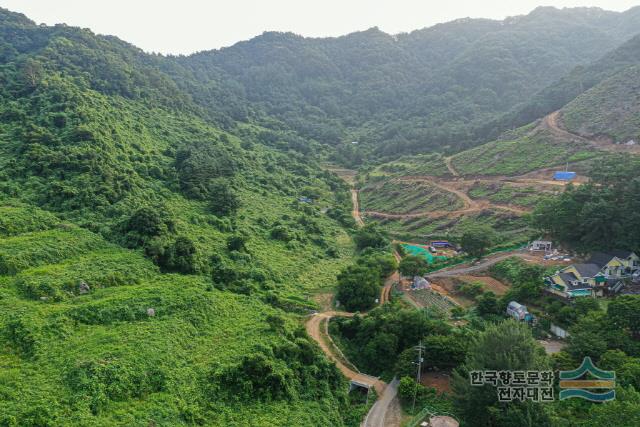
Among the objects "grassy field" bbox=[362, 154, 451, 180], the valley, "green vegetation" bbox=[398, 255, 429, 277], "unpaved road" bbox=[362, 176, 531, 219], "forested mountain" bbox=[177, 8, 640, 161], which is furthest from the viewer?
"forested mountain" bbox=[177, 8, 640, 161]

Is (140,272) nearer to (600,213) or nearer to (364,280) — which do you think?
(364,280)

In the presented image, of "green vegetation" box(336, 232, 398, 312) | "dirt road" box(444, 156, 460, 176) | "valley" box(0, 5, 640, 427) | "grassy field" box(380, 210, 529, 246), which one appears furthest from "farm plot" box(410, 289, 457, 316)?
"dirt road" box(444, 156, 460, 176)

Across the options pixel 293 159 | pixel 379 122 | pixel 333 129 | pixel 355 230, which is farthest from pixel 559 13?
pixel 355 230

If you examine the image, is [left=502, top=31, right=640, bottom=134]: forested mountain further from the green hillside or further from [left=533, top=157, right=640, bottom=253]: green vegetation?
[left=533, top=157, right=640, bottom=253]: green vegetation

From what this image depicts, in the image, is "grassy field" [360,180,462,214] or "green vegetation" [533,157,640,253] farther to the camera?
"grassy field" [360,180,462,214]

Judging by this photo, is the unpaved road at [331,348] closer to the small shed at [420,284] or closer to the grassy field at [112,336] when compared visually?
the grassy field at [112,336]

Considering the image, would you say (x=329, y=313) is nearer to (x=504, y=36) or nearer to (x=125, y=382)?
(x=125, y=382)

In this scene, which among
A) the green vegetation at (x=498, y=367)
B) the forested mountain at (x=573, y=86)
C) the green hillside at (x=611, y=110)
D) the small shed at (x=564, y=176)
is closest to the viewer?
the green vegetation at (x=498, y=367)

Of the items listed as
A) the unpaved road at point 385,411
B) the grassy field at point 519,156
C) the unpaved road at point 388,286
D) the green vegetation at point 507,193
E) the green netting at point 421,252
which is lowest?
the unpaved road at point 385,411

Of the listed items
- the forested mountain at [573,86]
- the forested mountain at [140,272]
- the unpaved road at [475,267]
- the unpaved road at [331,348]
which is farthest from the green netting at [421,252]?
the forested mountain at [573,86]
